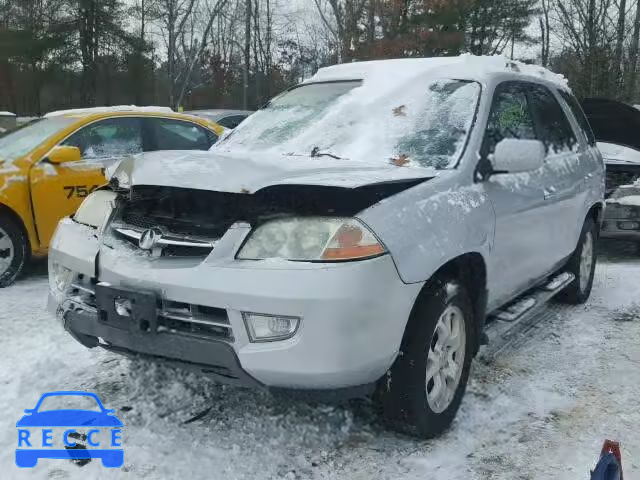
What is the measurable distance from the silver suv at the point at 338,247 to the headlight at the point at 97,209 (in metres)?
0.01

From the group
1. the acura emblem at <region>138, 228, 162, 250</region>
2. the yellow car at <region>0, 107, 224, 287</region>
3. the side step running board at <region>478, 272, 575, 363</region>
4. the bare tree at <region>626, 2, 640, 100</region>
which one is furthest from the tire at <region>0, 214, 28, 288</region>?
the bare tree at <region>626, 2, 640, 100</region>

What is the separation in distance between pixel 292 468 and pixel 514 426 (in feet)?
3.79

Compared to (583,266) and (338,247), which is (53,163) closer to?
(338,247)

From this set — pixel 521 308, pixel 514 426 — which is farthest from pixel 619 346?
pixel 514 426

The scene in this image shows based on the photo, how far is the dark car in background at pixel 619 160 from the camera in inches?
270

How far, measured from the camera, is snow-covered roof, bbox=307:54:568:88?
3.81m

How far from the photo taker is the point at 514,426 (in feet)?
10.2

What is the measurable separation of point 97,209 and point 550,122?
3.04 meters

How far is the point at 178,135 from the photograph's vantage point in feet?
21.6

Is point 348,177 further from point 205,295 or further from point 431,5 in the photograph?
point 431,5

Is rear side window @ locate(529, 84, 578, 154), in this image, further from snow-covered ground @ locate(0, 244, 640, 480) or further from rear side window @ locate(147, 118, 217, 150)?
rear side window @ locate(147, 118, 217, 150)

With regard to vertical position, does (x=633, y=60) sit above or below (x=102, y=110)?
above

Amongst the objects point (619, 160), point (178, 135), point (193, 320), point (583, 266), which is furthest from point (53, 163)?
point (619, 160)

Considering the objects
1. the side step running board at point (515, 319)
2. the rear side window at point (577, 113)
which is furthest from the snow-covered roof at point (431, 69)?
the side step running board at point (515, 319)
